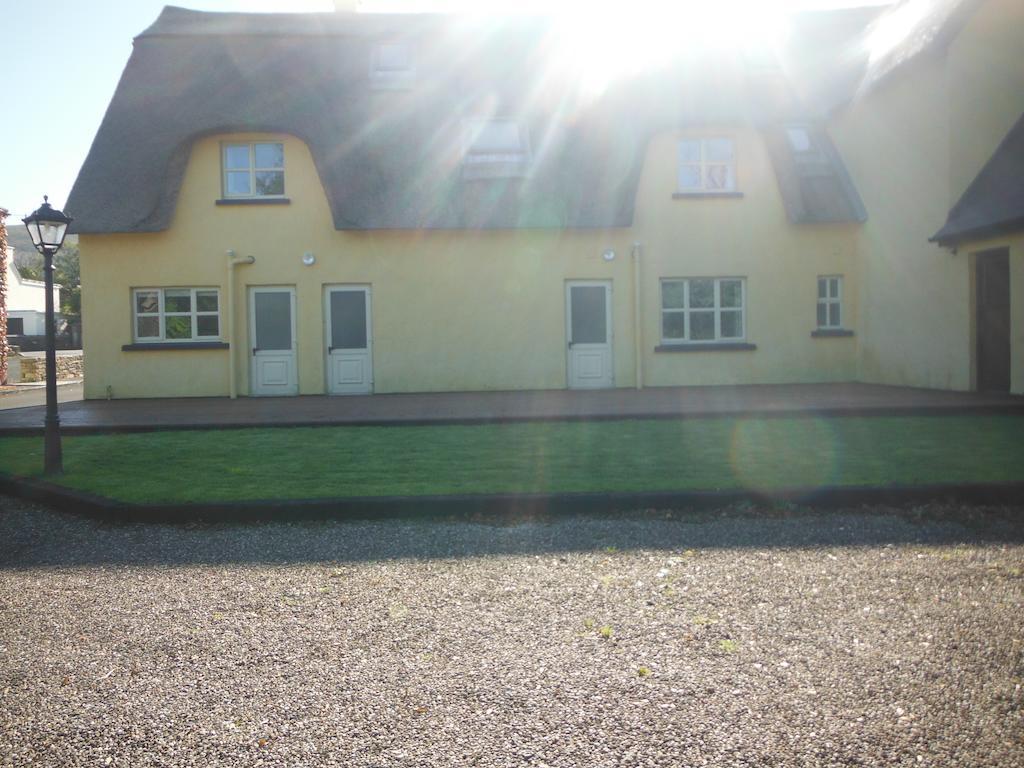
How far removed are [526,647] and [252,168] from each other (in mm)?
15749

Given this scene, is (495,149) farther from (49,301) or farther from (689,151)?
(49,301)

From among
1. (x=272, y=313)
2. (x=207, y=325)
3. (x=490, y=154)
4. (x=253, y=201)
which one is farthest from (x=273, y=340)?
(x=490, y=154)

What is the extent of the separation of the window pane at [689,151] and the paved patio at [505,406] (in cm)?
489

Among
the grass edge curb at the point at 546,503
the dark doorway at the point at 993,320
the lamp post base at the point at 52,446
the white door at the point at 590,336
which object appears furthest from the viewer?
the white door at the point at 590,336

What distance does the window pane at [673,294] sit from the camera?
1819cm

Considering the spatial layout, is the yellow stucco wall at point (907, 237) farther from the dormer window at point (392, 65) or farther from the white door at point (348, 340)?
the white door at point (348, 340)

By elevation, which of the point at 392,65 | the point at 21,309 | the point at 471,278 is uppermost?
the point at 392,65

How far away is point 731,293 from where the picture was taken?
717 inches

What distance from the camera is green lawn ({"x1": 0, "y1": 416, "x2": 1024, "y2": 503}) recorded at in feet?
24.6

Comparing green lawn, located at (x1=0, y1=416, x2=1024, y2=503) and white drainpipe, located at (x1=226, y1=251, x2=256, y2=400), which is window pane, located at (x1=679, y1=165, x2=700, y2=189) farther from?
white drainpipe, located at (x1=226, y1=251, x2=256, y2=400)

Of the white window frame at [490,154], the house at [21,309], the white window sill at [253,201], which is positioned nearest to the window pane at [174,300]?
the white window sill at [253,201]

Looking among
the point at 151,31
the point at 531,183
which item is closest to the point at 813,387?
the point at 531,183

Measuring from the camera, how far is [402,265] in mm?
17672

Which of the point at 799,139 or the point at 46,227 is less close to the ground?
the point at 799,139
